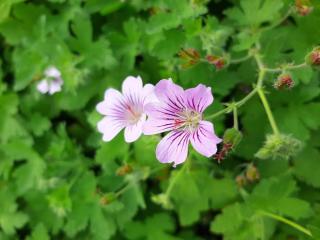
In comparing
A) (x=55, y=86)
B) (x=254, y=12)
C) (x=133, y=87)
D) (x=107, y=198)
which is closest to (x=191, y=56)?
(x=133, y=87)

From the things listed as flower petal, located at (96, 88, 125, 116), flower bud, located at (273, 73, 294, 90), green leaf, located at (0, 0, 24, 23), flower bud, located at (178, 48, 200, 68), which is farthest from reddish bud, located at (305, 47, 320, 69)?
green leaf, located at (0, 0, 24, 23)

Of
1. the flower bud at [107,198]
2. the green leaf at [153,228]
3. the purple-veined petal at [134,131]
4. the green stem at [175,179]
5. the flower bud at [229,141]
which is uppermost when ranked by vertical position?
the purple-veined petal at [134,131]

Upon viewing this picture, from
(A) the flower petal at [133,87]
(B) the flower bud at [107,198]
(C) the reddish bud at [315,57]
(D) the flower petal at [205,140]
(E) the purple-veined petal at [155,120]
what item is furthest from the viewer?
(B) the flower bud at [107,198]

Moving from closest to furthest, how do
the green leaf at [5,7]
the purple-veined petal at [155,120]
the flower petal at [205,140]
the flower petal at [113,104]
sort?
the flower petal at [205,140] → the purple-veined petal at [155,120] → the flower petal at [113,104] → the green leaf at [5,7]

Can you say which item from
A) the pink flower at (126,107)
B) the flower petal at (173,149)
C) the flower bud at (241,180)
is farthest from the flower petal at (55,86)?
the flower petal at (173,149)

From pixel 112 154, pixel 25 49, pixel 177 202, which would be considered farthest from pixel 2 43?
pixel 177 202

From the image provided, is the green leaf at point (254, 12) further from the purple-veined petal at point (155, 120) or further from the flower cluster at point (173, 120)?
the purple-veined petal at point (155, 120)

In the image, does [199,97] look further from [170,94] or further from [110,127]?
[110,127]

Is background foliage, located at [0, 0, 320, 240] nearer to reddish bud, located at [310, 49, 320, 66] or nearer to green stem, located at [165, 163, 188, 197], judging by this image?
green stem, located at [165, 163, 188, 197]
